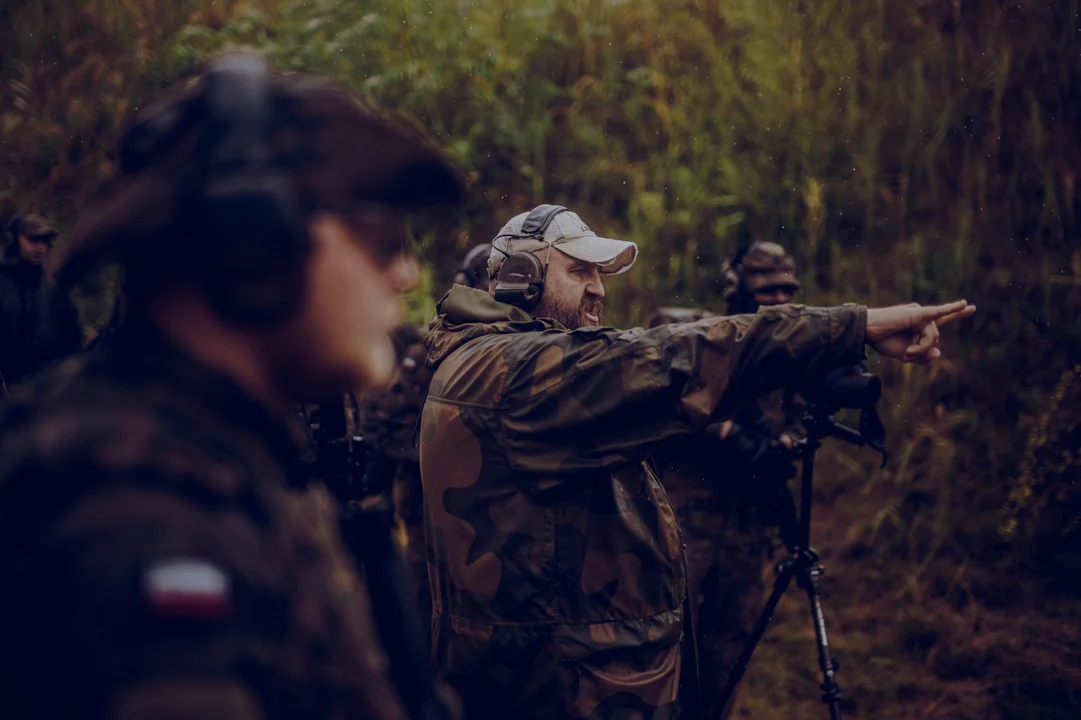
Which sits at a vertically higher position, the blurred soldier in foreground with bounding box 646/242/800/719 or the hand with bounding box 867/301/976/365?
the hand with bounding box 867/301/976/365

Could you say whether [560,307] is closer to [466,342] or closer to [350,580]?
[466,342]

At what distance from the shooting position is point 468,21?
909 centimetres

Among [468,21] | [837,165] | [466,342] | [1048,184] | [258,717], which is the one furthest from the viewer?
[468,21]

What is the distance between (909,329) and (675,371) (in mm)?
521

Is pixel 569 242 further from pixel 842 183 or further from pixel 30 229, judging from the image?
pixel 30 229

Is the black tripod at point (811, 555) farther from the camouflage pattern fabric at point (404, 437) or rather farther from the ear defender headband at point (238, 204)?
the ear defender headband at point (238, 204)

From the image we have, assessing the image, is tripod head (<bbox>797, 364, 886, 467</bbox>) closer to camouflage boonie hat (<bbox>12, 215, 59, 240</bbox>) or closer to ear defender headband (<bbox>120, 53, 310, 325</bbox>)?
ear defender headband (<bbox>120, 53, 310, 325</bbox>)

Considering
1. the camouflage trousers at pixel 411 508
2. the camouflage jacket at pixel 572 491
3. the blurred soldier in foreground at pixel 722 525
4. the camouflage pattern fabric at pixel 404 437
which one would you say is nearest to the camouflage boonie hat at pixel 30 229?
the camouflage pattern fabric at pixel 404 437

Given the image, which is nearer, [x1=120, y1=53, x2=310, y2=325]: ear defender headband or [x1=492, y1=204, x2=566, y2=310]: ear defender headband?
[x1=120, y1=53, x2=310, y2=325]: ear defender headband

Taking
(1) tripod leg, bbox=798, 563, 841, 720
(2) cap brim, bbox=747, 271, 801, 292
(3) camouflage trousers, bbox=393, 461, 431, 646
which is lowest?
(3) camouflage trousers, bbox=393, 461, 431, 646

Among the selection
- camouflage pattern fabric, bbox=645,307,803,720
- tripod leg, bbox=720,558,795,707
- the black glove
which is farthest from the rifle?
camouflage pattern fabric, bbox=645,307,803,720

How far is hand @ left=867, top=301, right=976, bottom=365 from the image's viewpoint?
232 centimetres

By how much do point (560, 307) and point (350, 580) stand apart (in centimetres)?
201

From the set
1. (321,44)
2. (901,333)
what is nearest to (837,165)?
(321,44)
